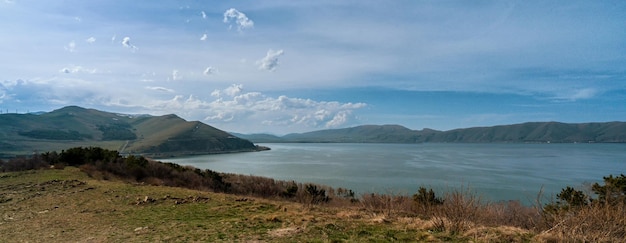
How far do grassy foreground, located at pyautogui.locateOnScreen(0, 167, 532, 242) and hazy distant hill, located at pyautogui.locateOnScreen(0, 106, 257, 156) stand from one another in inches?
4182

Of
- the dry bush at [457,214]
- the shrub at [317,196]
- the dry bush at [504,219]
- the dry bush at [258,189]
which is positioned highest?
the dry bush at [457,214]

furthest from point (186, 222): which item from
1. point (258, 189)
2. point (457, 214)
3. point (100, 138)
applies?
point (100, 138)

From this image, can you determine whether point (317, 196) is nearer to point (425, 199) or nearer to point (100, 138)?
point (425, 199)

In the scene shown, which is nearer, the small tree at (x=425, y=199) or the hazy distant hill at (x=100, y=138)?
the small tree at (x=425, y=199)

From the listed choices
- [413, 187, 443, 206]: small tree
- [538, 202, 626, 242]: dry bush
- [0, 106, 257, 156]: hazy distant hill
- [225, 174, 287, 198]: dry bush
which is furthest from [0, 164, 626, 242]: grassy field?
[0, 106, 257, 156]: hazy distant hill

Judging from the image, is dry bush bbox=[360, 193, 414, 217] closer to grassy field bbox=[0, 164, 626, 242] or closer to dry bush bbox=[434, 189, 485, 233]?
grassy field bbox=[0, 164, 626, 242]

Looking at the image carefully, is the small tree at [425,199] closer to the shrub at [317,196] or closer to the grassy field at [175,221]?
the shrub at [317,196]

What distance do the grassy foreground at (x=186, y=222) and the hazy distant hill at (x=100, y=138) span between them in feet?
348

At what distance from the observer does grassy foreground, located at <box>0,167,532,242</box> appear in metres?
6.61

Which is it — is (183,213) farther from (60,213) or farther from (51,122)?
(51,122)

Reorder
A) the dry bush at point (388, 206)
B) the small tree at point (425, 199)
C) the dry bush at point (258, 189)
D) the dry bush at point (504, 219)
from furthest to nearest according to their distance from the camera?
1. the dry bush at point (258, 189)
2. the small tree at point (425, 199)
3. the dry bush at point (388, 206)
4. the dry bush at point (504, 219)

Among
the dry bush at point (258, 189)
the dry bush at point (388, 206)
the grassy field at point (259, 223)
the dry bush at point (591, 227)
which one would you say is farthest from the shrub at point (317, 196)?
the dry bush at point (591, 227)

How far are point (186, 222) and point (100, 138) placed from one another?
17759 cm

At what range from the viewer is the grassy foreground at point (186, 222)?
6605 mm
